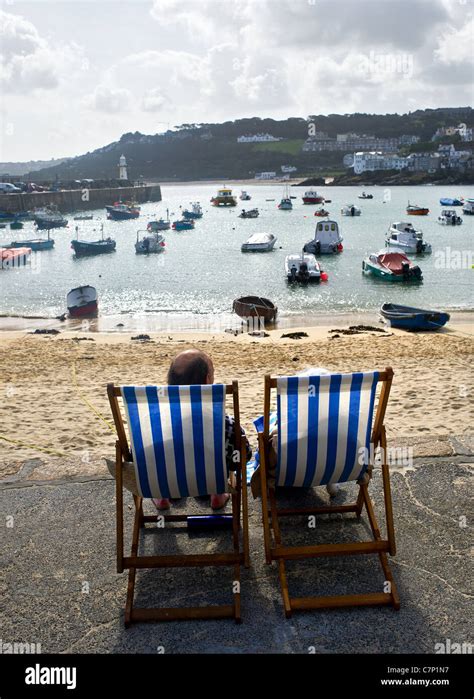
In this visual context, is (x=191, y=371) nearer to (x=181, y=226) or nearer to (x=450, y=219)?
(x=450, y=219)

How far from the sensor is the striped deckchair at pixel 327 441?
11.3ft

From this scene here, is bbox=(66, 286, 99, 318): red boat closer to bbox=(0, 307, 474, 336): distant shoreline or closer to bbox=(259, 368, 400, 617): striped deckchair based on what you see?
bbox=(0, 307, 474, 336): distant shoreline

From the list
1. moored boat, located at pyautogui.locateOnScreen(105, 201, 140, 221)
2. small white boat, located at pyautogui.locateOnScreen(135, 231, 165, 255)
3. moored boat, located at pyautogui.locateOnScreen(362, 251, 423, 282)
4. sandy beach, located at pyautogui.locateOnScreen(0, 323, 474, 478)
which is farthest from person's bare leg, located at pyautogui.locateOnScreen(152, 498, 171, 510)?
moored boat, located at pyautogui.locateOnScreen(105, 201, 140, 221)

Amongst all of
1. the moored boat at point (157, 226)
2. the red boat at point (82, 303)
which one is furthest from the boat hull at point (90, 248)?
the red boat at point (82, 303)

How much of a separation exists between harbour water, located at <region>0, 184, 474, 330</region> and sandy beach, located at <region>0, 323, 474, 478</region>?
6480 millimetres

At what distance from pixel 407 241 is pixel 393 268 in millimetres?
12636

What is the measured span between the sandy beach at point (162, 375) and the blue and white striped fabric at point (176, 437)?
5.47 ft

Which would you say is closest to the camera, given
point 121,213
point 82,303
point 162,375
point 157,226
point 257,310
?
point 162,375

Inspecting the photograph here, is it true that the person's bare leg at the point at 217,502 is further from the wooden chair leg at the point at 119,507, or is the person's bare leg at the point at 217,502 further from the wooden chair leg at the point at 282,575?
the wooden chair leg at the point at 119,507

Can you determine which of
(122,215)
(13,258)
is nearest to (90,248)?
(13,258)

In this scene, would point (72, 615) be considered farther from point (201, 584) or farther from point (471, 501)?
point (471, 501)

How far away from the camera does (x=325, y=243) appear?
44.3 meters
